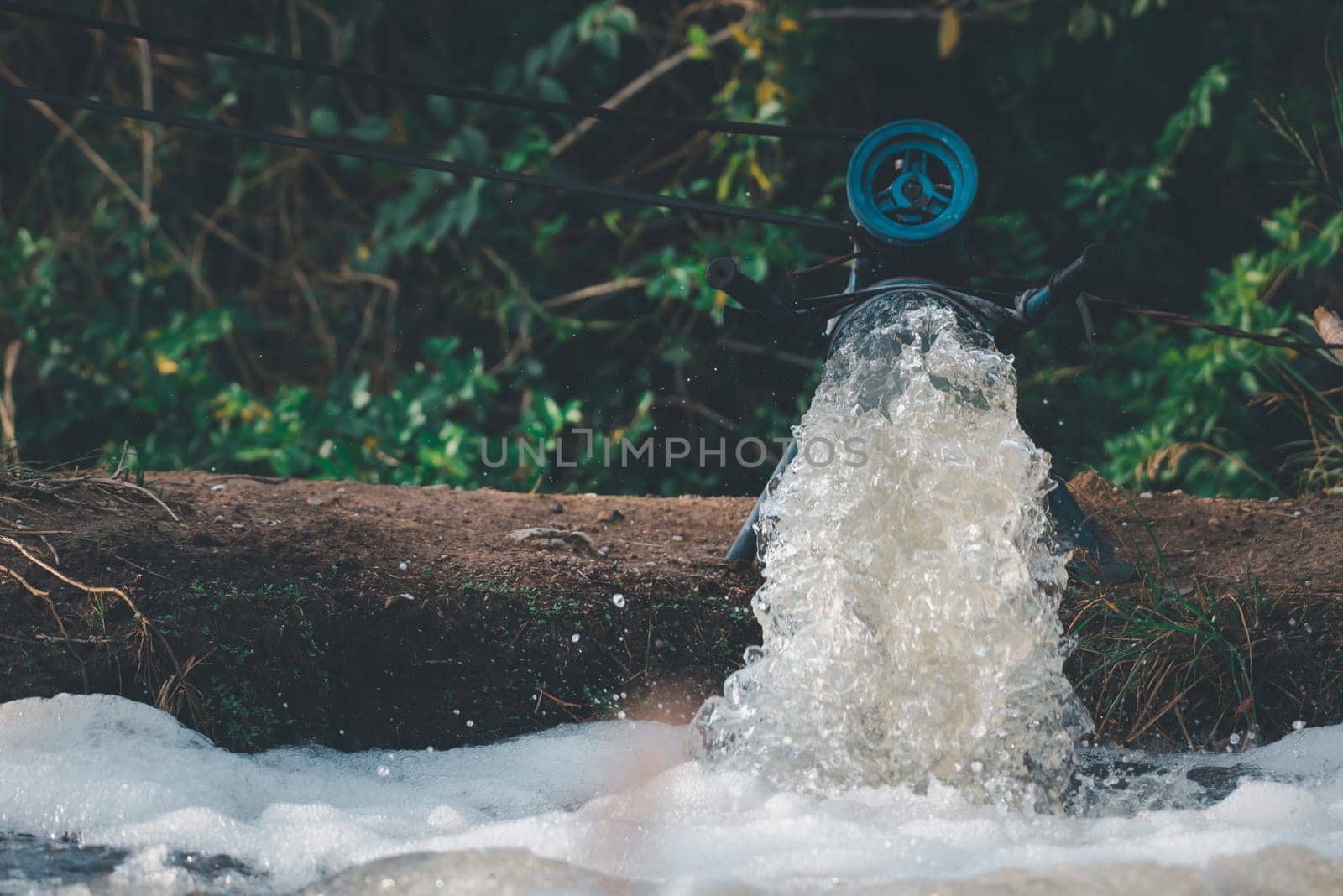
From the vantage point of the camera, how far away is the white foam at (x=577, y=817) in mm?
1781

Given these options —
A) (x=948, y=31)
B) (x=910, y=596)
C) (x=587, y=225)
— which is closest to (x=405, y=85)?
(x=910, y=596)

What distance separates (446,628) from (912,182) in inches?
42.5

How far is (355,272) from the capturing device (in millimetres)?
4957

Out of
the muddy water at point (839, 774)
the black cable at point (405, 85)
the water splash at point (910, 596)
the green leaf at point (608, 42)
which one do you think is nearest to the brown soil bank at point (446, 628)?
the muddy water at point (839, 774)

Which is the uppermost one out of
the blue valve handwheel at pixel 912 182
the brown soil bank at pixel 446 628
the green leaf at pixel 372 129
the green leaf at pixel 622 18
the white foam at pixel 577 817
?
the green leaf at pixel 622 18

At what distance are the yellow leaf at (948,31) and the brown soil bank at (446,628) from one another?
2036mm

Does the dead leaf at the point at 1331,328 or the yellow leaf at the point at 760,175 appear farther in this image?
the yellow leaf at the point at 760,175

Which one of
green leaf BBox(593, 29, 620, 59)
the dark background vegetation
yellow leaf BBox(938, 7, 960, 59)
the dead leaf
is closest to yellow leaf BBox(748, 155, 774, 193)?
the dark background vegetation

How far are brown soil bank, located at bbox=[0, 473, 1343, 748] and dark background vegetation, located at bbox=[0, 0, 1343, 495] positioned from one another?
1417mm

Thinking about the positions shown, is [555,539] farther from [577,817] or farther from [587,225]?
[587,225]

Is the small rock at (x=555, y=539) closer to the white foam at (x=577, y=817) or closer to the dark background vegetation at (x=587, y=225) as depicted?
the white foam at (x=577, y=817)

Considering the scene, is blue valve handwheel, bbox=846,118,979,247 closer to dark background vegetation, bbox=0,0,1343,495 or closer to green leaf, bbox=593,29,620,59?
dark background vegetation, bbox=0,0,1343,495

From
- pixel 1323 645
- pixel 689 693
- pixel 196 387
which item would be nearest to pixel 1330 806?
pixel 1323 645

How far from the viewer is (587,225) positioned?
4816 millimetres
